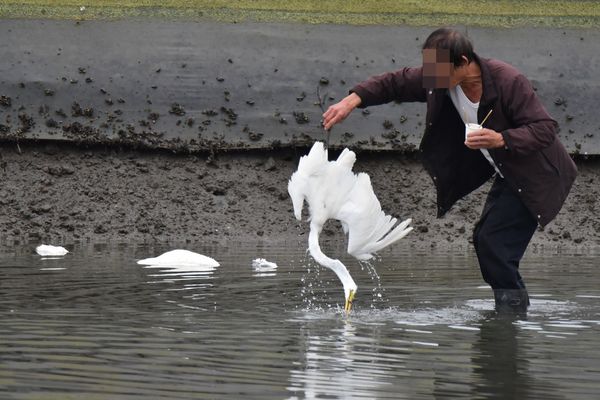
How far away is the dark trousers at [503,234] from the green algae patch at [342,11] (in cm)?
1046

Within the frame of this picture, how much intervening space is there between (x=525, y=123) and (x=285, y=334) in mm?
2022

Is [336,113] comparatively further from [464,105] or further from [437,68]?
[464,105]

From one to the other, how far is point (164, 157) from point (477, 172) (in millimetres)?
8908

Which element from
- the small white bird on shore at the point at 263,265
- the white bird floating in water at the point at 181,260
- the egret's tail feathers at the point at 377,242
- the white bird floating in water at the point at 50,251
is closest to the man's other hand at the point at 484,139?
the egret's tail feathers at the point at 377,242

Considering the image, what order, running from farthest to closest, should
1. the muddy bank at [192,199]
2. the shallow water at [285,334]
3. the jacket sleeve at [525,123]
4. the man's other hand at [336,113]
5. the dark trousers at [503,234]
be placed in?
the muddy bank at [192,199], the dark trousers at [503,234], the man's other hand at [336,113], the jacket sleeve at [525,123], the shallow water at [285,334]

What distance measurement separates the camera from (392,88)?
9.23m

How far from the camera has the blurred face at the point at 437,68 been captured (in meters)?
8.75

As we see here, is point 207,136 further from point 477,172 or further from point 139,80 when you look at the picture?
point 477,172

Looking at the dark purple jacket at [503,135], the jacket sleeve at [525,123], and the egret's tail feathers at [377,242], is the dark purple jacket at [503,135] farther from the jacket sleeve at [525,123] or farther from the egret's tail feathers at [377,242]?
the egret's tail feathers at [377,242]

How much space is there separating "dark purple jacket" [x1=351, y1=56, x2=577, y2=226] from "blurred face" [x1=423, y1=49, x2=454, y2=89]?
19 centimetres

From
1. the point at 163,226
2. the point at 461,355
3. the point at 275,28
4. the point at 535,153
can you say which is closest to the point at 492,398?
the point at 461,355

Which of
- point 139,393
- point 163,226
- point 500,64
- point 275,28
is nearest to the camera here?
point 139,393

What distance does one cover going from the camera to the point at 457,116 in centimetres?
930

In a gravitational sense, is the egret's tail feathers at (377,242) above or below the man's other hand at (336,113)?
below
